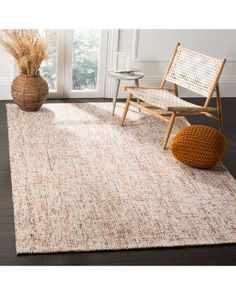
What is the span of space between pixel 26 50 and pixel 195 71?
5.09 feet

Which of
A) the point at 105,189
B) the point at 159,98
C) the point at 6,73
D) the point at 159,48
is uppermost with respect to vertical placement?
the point at 159,48

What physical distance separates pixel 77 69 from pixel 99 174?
6.37ft

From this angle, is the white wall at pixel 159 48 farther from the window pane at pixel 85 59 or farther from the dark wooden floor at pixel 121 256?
the dark wooden floor at pixel 121 256

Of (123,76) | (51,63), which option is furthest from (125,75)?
(51,63)

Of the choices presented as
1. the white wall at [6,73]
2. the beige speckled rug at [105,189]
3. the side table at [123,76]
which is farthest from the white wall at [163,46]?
the white wall at [6,73]

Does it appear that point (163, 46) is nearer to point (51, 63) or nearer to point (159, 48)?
point (159, 48)

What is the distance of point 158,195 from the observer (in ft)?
11.3

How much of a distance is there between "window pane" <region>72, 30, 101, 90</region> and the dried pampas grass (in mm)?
550

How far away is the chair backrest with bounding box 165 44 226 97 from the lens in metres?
4.54

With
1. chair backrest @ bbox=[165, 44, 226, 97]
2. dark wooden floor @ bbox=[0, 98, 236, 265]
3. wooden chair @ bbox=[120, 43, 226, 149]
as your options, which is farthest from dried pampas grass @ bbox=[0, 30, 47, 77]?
dark wooden floor @ bbox=[0, 98, 236, 265]

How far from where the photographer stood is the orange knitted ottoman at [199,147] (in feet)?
12.6

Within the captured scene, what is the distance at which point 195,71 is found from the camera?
4.73 meters

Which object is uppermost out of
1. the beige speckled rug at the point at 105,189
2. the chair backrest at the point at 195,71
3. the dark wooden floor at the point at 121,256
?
the chair backrest at the point at 195,71

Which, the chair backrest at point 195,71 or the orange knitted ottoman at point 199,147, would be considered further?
the chair backrest at point 195,71
